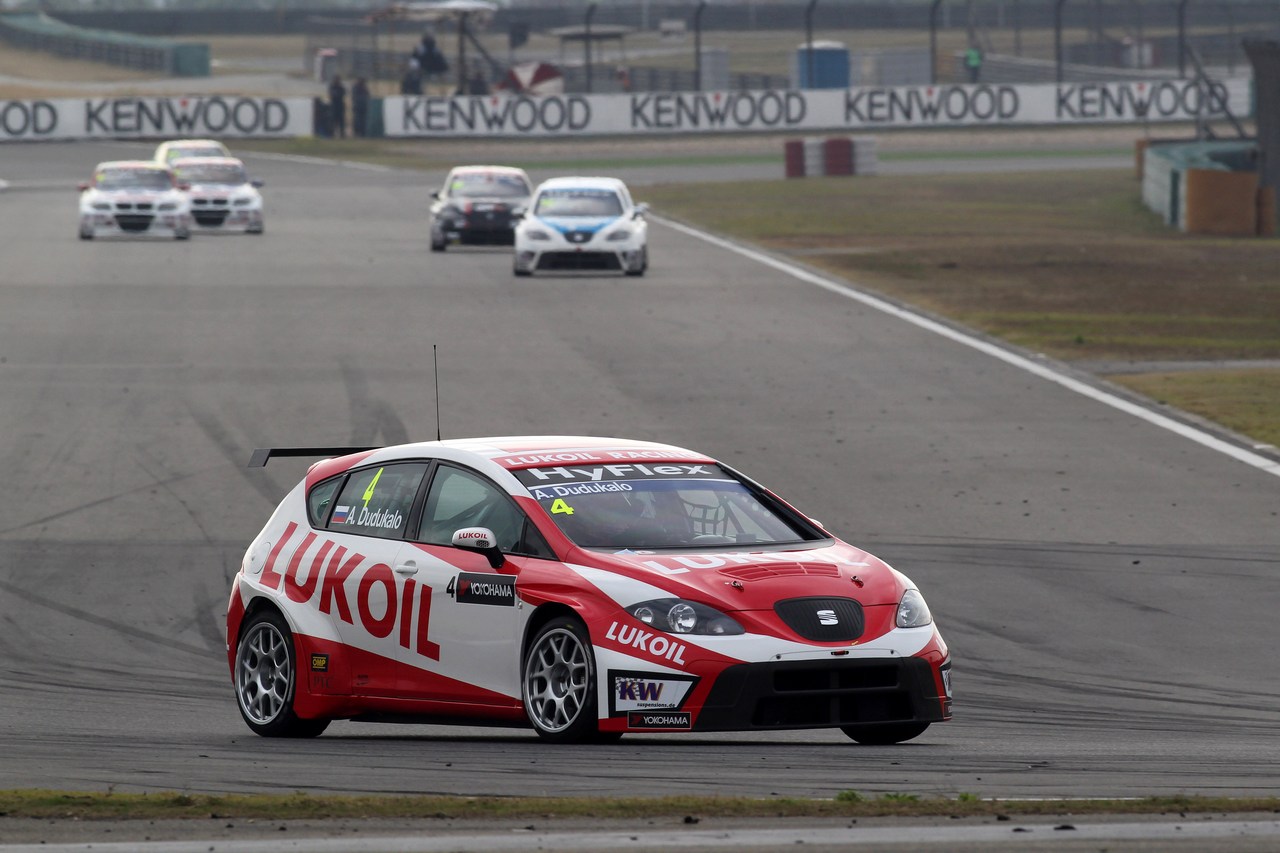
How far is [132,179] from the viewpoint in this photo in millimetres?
38688

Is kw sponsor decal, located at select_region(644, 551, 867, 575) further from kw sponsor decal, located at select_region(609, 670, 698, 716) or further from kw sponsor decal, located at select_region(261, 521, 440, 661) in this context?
kw sponsor decal, located at select_region(261, 521, 440, 661)

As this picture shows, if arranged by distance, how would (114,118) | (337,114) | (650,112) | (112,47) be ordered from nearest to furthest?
(114,118)
(337,114)
(650,112)
(112,47)

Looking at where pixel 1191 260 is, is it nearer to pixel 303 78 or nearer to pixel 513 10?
pixel 513 10

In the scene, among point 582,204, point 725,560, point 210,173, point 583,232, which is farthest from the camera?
point 210,173

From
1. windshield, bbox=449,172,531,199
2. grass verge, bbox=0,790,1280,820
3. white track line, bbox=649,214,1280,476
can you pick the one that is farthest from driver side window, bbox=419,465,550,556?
windshield, bbox=449,172,531,199

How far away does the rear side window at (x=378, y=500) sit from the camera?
378 inches

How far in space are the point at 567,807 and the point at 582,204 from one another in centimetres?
2597

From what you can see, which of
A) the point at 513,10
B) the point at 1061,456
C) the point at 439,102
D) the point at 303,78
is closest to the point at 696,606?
the point at 1061,456

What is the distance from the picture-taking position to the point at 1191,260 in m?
A: 34.0

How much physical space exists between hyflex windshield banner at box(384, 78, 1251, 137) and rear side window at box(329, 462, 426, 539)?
190ft

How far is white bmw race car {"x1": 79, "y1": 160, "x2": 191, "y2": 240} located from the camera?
123 ft

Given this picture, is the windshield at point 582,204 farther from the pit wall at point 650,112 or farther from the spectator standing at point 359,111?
the spectator standing at point 359,111

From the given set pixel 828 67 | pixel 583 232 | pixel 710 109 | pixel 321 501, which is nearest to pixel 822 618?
pixel 321 501

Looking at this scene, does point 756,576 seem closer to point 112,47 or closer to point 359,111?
point 359,111
